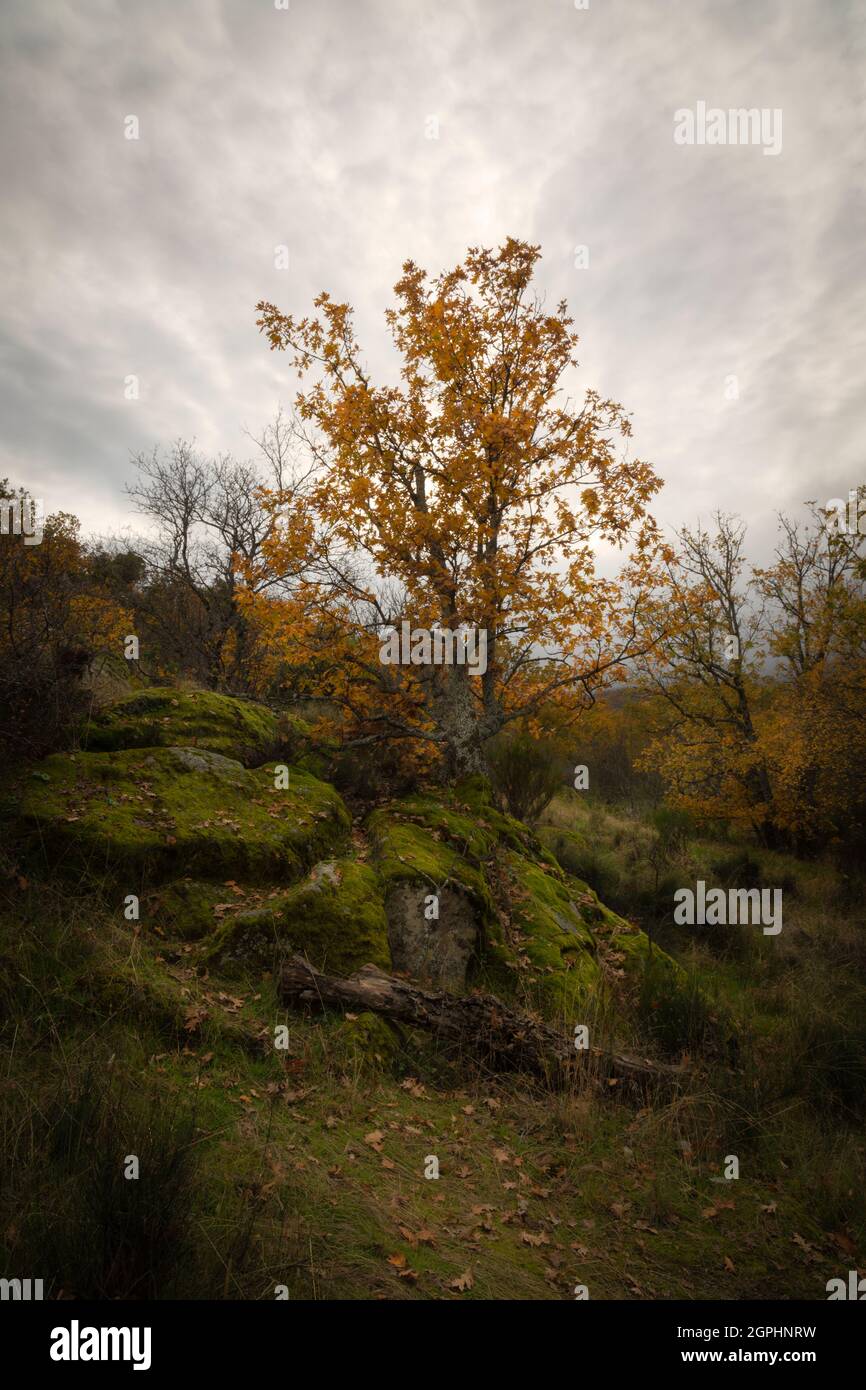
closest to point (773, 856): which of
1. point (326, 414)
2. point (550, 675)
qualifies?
point (550, 675)

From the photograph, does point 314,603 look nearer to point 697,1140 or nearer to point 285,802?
point 285,802

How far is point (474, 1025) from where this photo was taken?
5.55 meters

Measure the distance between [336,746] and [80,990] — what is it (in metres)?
5.74

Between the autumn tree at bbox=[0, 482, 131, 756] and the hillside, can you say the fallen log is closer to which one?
the hillside

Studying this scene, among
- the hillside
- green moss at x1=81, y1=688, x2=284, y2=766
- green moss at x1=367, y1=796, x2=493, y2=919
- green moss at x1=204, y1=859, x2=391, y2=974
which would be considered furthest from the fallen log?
green moss at x1=81, y1=688, x2=284, y2=766

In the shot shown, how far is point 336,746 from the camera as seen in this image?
9.94m

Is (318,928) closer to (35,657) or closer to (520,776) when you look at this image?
(35,657)

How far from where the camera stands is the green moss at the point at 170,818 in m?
5.71

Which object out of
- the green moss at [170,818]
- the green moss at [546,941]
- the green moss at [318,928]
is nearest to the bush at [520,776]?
the green moss at [546,941]

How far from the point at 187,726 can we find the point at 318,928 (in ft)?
12.1

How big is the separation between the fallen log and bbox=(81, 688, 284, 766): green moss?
369 cm

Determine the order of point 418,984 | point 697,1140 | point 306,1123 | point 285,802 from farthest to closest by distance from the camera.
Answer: point 285,802
point 418,984
point 697,1140
point 306,1123

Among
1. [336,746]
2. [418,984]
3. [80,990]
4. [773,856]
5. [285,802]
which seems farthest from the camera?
[773,856]

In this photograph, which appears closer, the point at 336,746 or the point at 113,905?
the point at 113,905
